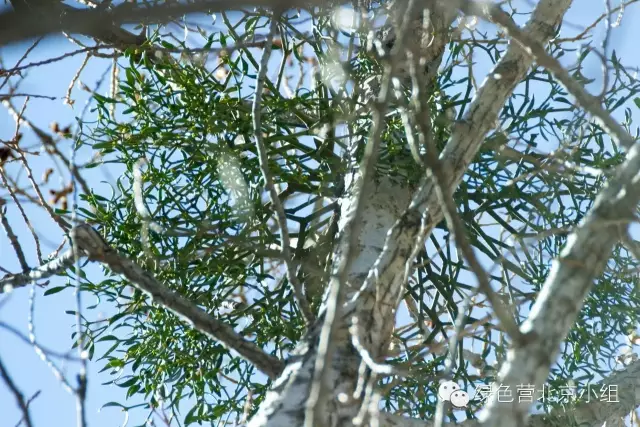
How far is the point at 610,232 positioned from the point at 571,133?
0.54m

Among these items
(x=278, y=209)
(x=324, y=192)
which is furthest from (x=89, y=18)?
(x=324, y=192)

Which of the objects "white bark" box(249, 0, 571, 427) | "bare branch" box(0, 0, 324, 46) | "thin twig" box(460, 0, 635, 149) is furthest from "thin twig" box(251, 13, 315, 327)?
"bare branch" box(0, 0, 324, 46)

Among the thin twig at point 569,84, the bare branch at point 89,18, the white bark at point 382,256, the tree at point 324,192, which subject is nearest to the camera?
the bare branch at point 89,18

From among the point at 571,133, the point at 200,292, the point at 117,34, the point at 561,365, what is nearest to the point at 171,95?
the point at 200,292

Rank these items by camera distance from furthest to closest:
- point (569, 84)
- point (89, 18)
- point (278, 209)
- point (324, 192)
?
1. point (324, 192)
2. point (278, 209)
3. point (569, 84)
4. point (89, 18)

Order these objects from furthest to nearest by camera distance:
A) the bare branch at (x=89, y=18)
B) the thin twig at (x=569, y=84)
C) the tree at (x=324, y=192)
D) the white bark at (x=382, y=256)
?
the tree at (x=324, y=192) → the white bark at (x=382, y=256) → the thin twig at (x=569, y=84) → the bare branch at (x=89, y=18)

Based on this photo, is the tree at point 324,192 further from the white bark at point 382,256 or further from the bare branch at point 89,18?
the bare branch at point 89,18

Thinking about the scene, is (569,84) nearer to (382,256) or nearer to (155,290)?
(382,256)

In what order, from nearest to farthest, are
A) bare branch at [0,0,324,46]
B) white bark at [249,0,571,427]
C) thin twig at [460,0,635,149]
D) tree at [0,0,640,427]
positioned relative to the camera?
bare branch at [0,0,324,46] < thin twig at [460,0,635,149] < white bark at [249,0,571,427] < tree at [0,0,640,427]

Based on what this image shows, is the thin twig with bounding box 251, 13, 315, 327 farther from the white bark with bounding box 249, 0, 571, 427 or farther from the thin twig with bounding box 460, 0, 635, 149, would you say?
the thin twig with bounding box 460, 0, 635, 149

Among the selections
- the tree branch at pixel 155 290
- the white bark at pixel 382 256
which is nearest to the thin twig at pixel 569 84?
the white bark at pixel 382 256

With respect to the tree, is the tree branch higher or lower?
lower

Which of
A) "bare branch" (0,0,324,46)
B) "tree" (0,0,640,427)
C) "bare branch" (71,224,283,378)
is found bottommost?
"bare branch" (0,0,324,46)

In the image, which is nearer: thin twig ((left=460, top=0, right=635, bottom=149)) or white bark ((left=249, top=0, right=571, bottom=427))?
thin twig ((left=460, top=0, right=635, bottom=149))
